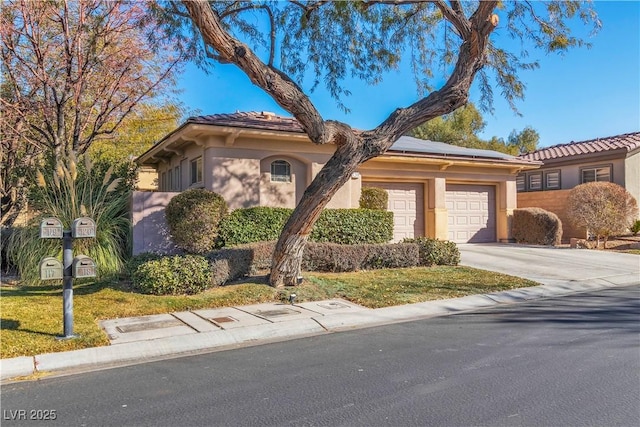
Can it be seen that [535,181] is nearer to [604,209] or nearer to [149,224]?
[604,209]

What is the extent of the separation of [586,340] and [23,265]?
10514 mm

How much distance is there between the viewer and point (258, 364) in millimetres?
5395

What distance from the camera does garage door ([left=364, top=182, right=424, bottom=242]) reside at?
17234mm

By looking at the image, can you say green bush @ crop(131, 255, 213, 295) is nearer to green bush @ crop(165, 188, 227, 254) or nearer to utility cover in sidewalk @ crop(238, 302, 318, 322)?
green bush @ crop(165, 188, 227, 254)

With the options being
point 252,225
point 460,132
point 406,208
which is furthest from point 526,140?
point 252,225

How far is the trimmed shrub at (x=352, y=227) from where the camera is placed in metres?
13.1

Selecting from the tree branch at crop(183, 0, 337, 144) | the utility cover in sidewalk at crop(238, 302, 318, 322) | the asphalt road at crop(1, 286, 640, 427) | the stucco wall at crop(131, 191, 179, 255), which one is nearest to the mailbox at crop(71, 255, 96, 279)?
the asphalt road at crop(1, 286, 640, 427)

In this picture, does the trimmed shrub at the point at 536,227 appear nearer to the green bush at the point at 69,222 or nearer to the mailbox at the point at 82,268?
the green bush at the point at 69,222

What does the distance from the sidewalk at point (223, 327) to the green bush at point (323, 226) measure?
12.3 feet

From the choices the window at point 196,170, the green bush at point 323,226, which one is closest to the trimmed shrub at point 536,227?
the green bush at point 323,226

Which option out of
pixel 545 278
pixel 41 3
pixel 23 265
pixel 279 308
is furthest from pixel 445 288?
pixel 41 3

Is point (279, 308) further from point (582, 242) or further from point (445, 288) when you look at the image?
point (582, 242)

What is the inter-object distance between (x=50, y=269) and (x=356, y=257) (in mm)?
7410

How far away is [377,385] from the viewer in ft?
15.1
